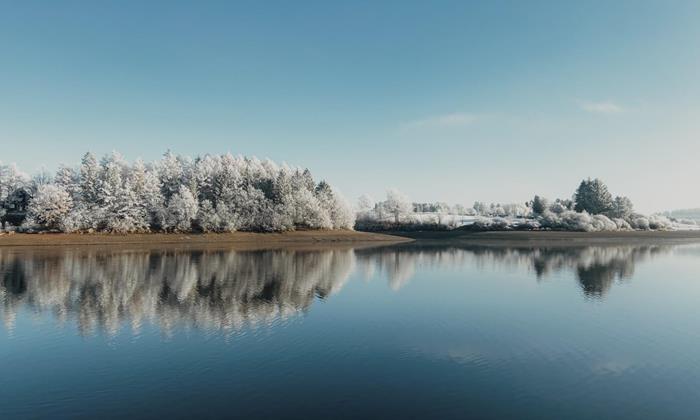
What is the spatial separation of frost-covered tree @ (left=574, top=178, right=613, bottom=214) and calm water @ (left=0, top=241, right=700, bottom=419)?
467ft

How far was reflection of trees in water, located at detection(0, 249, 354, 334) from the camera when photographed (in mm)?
30016

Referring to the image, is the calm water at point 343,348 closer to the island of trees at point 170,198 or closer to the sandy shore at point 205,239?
the sandy shore at point 205,239

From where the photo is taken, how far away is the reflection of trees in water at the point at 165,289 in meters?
30.0

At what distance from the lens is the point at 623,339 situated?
1031 inches

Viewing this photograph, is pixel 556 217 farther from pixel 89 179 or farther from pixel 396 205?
pixel 89 179

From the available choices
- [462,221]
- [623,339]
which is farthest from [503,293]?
[462,221]

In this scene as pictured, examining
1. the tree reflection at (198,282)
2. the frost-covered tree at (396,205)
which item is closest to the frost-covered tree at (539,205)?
the frost-covered tree at (396,205)

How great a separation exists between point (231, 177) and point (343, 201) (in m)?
38.4

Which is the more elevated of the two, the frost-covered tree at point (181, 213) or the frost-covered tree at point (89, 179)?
the frost-covered tree at point (89, 179)

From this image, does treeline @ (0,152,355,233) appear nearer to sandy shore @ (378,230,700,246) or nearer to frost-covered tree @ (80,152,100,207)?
frost-covered tree @ (80,152,100,207)

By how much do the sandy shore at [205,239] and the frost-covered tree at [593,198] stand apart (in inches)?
3868

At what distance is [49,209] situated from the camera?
100 meters

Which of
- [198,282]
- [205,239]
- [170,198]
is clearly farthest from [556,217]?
[198,282]

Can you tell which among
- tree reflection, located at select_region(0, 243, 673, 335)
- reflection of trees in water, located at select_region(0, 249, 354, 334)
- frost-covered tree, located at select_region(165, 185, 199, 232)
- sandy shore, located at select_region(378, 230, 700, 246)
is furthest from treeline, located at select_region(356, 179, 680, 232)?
reflection of trees in water, located at select_region(0, 249, 354, 334)
